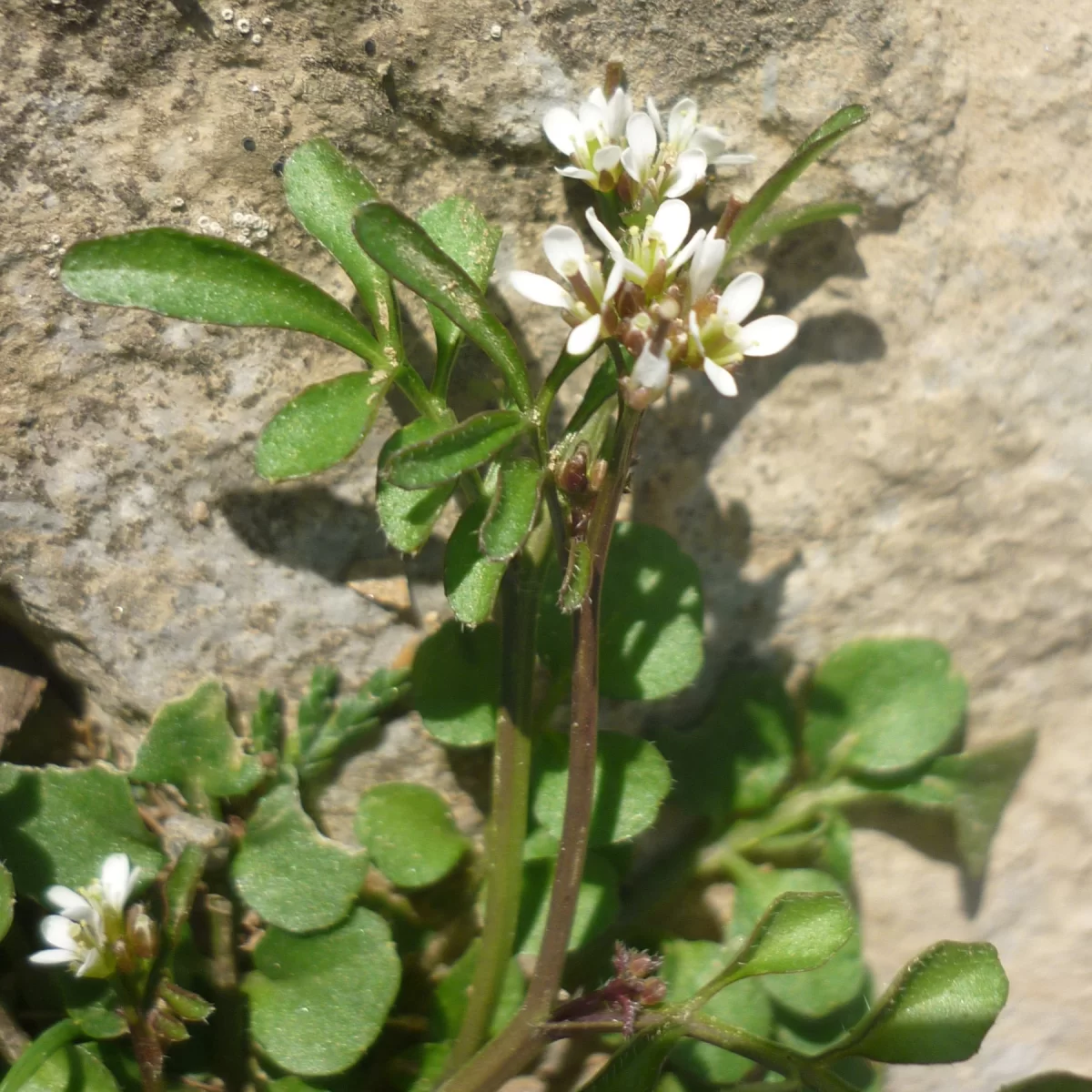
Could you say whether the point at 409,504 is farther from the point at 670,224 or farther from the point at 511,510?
the point at 670,224

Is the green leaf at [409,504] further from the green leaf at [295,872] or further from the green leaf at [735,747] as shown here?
the green leaf at [735,747]

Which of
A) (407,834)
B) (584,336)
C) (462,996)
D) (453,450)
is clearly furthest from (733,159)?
(462,996)

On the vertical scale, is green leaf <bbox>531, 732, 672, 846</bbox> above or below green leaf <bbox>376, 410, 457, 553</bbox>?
below

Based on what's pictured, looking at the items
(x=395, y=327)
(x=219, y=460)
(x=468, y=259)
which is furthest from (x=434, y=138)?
(x=219, y=460)

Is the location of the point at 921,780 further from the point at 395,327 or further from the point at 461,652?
the point at 395,327

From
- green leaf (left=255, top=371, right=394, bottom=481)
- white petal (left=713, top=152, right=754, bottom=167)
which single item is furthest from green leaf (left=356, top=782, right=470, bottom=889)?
white petal (left=713, top=152, right=754, bottom=167)

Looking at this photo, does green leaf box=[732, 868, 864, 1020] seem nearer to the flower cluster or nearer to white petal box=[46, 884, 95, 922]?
white petal box=[46, 884, 95, 922]

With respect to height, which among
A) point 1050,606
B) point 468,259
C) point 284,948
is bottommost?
point 284,948
